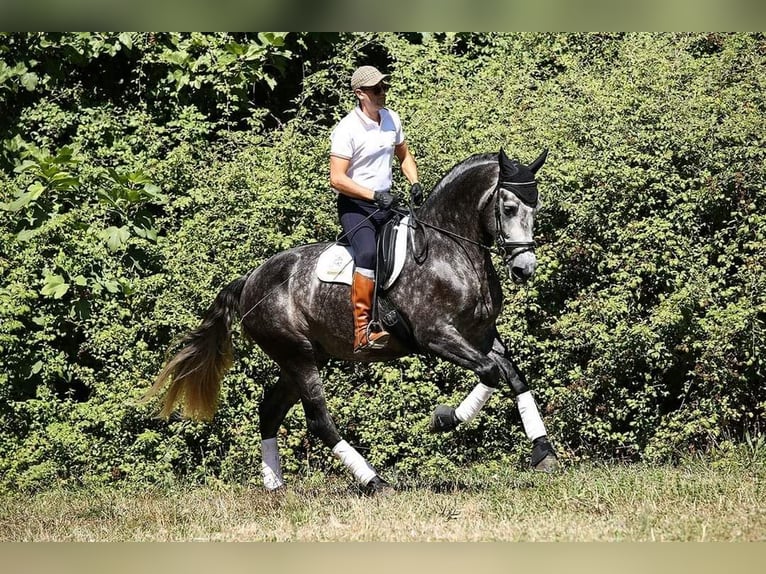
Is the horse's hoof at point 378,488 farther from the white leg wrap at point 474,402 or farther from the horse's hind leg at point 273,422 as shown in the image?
the horse's hind leg at point 273,422

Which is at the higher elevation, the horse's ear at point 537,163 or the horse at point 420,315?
the horse's ear at point 537,163

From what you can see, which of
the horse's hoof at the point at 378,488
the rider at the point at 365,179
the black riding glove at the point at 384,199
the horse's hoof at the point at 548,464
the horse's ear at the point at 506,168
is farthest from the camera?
the horse's hoof at the point at 378,488

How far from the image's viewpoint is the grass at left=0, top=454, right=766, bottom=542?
6.34 metres

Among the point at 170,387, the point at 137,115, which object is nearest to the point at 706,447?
the point at 170,387

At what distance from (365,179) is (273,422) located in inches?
92.5

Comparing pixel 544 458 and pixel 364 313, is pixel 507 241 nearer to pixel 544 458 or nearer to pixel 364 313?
pixel 364 313

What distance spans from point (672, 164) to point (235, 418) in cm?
512

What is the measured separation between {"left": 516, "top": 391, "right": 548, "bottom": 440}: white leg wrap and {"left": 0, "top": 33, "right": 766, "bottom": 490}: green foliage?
2426 millimetres

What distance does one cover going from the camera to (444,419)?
24.7ft

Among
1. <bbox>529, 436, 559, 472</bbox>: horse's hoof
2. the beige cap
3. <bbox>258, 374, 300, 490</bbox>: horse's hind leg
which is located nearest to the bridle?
the beige cap

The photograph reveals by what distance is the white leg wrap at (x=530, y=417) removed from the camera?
7.24 meters

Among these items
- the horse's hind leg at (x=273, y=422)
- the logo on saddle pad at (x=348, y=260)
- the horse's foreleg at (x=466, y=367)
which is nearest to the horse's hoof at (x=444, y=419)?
the horse's foreleg at (x=466, y=367)

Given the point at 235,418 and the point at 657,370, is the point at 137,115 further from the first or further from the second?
the point at 657,370

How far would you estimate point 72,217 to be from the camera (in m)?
11.4
